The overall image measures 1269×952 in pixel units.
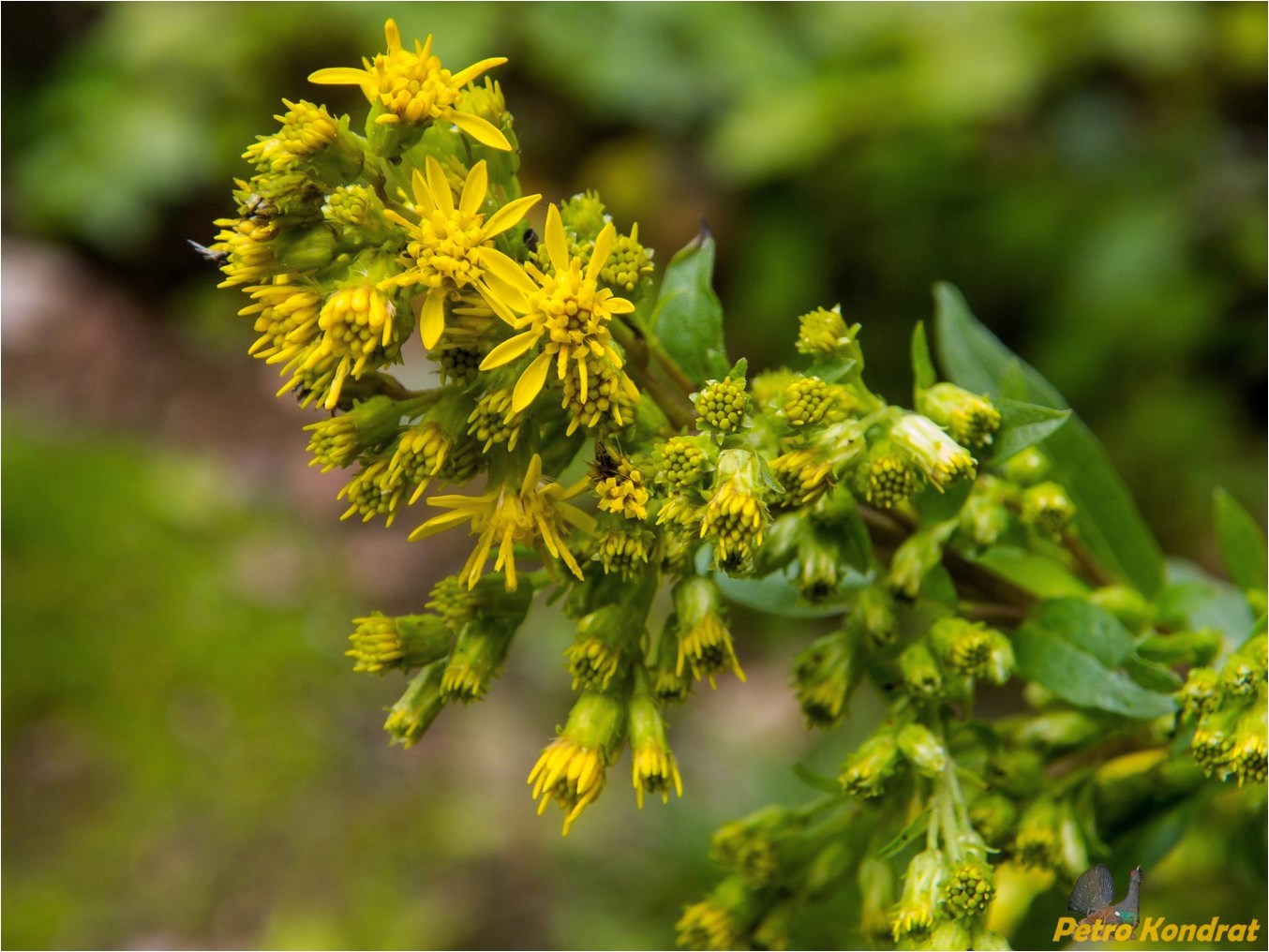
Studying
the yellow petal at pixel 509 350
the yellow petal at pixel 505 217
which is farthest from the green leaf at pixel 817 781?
the yellow petal at pixel 505 217

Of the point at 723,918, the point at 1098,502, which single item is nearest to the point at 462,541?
the point at 723,918

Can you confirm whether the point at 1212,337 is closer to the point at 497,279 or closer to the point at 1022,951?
the point at 1022,951

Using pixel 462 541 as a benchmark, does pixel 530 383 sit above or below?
above

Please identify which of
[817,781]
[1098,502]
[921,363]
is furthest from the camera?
[1098,502]

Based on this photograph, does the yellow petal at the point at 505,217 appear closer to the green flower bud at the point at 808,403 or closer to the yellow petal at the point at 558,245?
the yellow petal at the point at 558,245

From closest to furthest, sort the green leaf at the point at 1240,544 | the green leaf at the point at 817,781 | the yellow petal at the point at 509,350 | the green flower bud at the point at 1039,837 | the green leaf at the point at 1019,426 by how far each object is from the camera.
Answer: the yellow petal at the point at 509,350 → the green leaf at the point at 1019,426 → the green flower bud at the point at 1039,837 → the green leaf at the point at 817,781 → the green leaf at the point at 1240,544

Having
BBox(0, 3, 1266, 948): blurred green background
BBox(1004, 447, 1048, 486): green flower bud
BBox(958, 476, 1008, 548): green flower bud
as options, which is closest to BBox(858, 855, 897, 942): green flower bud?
BBox(958, 476, 1008, 548): green flower bud

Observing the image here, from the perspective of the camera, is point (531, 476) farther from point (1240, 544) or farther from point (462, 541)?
point (462, 541)
